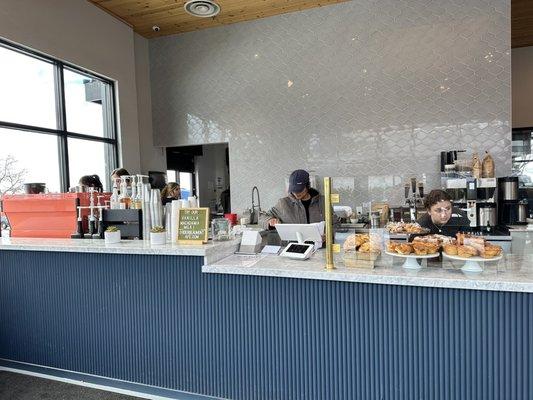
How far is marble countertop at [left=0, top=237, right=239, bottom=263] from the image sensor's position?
7.33ft

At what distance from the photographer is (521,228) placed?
3.51 metres

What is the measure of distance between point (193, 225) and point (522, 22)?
5.34m

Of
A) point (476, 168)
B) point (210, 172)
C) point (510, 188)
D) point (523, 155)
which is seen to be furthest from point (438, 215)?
point (210, 172)

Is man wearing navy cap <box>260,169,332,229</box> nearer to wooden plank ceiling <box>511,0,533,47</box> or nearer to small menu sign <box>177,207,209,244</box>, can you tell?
small menu sign <box>177,207,209,244</box>

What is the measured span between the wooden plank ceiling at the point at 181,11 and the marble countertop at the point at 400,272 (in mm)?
3634

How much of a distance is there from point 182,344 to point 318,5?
14.0ft

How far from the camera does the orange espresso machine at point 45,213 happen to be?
→ 294 centimetres

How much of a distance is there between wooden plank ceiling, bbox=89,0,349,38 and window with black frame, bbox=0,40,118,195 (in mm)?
924

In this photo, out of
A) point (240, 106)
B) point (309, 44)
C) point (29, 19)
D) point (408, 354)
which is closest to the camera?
point (408, 354)

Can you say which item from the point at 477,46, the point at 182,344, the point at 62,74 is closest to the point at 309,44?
the point at 477,46

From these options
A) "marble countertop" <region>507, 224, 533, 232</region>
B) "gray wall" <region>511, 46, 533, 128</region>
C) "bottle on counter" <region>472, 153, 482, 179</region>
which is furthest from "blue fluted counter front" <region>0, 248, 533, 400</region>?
"gray wall" <region>511, 46, 533, 128</region>

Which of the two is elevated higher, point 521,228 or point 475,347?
point 521,228

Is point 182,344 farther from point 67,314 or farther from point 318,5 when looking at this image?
point 318,5

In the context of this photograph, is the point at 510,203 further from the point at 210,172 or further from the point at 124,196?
the point at 210,172
